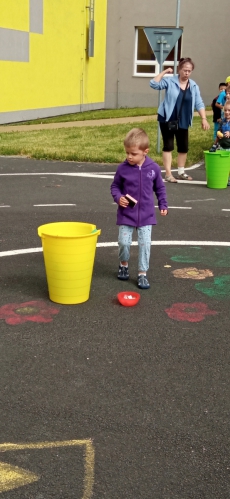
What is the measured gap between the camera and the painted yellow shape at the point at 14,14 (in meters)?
19.3

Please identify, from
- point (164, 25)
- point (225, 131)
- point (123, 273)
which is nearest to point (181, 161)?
point (225, 131)

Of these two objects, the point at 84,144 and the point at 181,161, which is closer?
the point at 181,161

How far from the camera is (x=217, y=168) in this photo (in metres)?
9.96

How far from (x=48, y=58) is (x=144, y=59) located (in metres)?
6.40

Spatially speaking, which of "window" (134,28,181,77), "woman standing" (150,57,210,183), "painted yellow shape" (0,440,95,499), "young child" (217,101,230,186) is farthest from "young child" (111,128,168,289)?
"window" (134,28,181,77)

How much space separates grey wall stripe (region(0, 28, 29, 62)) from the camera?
19.5m

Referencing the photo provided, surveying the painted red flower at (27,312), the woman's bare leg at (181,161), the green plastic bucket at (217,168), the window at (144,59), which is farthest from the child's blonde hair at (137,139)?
the window at (144,59)

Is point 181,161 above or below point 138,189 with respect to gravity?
below

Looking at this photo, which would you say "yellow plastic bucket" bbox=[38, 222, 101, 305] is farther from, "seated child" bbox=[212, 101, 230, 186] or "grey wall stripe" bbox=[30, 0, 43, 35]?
"grey wall stripe" bbox=[30, 0, 43, 35]

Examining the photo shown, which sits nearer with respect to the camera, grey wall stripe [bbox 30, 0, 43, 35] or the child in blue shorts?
the child in blue shorts

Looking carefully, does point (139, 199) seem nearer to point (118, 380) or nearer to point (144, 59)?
point (118, 380)

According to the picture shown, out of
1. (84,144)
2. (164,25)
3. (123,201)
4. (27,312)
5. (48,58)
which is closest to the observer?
(27,312)

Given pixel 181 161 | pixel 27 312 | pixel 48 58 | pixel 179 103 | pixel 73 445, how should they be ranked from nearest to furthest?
pixel 73 445
pixel 27 312
pixel 179 103
pixel 181 161
pixel 48 58

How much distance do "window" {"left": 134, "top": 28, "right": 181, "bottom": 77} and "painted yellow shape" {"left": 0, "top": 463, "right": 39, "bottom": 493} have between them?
26087 mm
